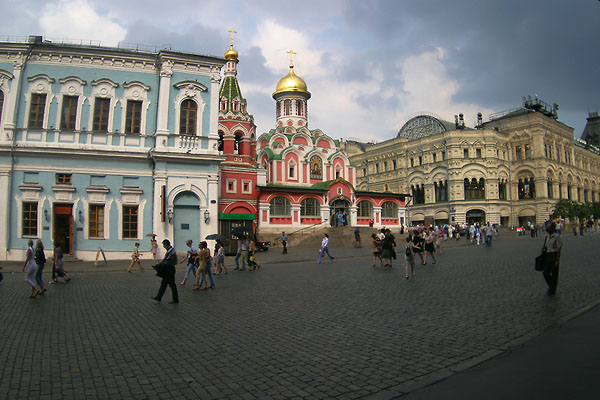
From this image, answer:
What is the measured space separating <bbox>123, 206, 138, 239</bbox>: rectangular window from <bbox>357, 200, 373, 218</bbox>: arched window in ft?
82.8

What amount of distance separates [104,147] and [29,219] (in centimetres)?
582

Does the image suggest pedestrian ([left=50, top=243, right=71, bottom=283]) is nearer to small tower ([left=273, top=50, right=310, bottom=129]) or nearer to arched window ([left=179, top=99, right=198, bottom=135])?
arched window ([left=179, top=99, right=198, bottom=135])

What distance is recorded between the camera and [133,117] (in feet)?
85.4

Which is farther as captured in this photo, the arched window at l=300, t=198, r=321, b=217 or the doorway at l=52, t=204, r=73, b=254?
the arched window at l=300, t=198, r=321, b=217

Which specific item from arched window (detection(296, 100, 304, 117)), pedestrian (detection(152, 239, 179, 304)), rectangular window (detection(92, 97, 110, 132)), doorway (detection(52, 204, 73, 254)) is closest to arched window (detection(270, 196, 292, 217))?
arched window (detection(296, 100, 304, 117))

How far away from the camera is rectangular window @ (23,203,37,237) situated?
23516 millimetres

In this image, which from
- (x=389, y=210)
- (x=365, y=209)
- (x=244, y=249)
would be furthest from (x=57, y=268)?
(x=389, y=210)

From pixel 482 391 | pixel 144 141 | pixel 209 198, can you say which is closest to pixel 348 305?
pixel 482 391

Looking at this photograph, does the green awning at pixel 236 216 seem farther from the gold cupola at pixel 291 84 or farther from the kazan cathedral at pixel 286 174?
the gold cupola at pixel 291 84

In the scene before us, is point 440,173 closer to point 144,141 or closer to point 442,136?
point 442,136

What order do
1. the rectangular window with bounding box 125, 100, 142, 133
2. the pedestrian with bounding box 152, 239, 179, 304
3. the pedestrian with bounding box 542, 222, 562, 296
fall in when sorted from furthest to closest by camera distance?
1. the rectangular window with bounding box 125, 100, 142, 133
2. the pedestrian with bounding box 152, 239, 179, 304
3. the pedestrian with bounding box 542, 222, 562, 296

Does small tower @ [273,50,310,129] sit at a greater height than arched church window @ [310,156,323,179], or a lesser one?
greater

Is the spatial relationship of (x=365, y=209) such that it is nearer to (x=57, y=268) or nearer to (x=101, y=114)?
(x=101, y=114)

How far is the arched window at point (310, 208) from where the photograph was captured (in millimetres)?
40312
